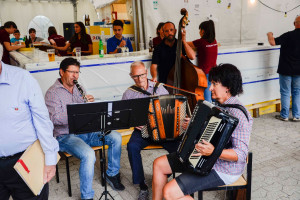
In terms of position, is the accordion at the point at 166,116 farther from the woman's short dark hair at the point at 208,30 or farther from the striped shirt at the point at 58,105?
the woman's short dark hair at the point at 208,30

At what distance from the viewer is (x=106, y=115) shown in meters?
2.14

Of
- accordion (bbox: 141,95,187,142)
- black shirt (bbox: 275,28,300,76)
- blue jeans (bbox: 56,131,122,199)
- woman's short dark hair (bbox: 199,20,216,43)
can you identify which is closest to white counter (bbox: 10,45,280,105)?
black shirt (bbox: 275,28,300,76)

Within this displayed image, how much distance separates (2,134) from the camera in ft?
5.04

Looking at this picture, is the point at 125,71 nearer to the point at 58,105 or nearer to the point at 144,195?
the point at 58,105

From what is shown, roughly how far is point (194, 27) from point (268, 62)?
182 cm

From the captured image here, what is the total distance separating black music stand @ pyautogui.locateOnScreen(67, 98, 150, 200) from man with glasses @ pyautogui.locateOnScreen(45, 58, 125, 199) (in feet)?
1.32

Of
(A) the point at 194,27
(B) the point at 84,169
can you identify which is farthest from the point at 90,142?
(A) the point at 194,27

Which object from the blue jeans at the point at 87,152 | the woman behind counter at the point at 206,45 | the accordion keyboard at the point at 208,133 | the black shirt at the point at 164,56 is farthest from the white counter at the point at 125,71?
the accordion keyboard at the point at 208,133

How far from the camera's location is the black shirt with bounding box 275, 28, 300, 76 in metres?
4.33

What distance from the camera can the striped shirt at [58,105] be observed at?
8.32ft

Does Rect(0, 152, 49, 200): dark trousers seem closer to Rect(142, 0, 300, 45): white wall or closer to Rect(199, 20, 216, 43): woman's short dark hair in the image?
Rect(199, 20, 216, 43): woman's short dark hair

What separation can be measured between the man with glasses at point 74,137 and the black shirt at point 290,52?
308cm

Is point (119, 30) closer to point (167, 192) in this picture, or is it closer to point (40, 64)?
point (40, 64)

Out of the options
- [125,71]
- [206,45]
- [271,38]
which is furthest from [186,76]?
[271,38]
